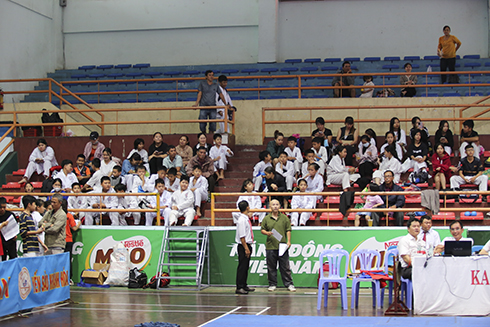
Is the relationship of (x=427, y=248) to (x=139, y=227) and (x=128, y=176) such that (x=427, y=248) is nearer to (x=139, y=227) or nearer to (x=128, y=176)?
(x=139, y=227)

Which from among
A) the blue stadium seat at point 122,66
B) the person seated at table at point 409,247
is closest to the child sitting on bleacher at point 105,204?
the person seated at table at point 409,247

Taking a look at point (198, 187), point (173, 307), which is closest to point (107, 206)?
point (198, 187)

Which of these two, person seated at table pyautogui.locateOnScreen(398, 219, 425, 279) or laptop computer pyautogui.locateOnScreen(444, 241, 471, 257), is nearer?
laptop computer pyautogui.locateOnScreen(444, 241, 471, 257)

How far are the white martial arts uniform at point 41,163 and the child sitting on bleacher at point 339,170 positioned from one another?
840 cm

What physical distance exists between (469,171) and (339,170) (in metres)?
3.19

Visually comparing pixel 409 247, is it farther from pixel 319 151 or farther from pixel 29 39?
pixel 29 39

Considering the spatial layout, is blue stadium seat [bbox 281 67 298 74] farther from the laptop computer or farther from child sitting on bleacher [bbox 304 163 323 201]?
the laptop computer

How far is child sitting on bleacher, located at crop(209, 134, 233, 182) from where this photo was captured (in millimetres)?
16505

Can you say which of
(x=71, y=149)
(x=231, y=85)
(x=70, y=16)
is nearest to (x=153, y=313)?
(x=71, y=149)

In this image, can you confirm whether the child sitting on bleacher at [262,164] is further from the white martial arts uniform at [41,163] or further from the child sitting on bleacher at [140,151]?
the white martial arts uniform at [41,163]

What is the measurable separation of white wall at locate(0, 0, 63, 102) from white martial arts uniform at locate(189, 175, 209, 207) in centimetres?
1123

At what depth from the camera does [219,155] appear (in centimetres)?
1659

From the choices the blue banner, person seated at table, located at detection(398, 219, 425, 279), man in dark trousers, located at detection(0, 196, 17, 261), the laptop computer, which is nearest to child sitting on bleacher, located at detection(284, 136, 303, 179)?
person seated at table, located at detection(398, 219, 425, 279)

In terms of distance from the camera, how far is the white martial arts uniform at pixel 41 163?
17.7 m
